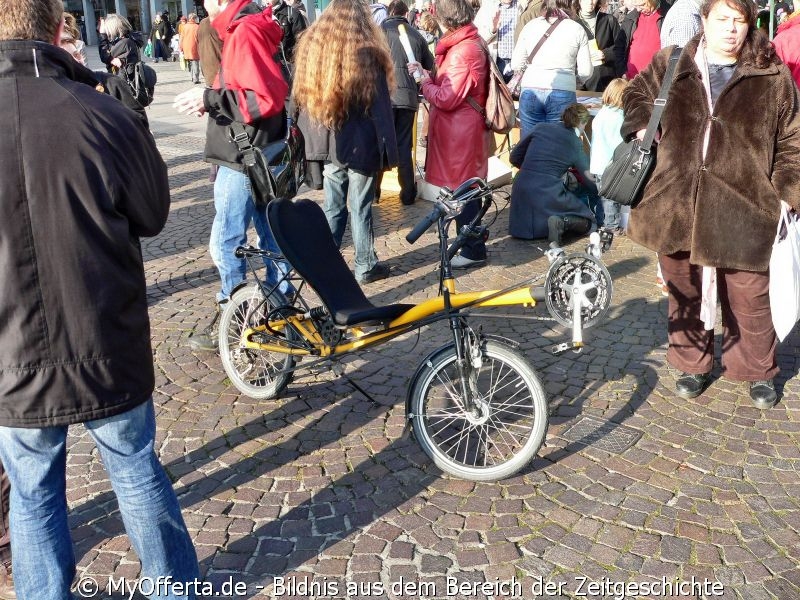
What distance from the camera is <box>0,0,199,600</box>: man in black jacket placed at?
7.93 feet

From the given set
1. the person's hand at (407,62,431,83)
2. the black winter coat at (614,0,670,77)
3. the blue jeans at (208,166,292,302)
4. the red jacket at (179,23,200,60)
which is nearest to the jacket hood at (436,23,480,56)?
the person's hand at (407,62,431,83)

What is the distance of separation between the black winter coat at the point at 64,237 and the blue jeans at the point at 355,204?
3.62 metres

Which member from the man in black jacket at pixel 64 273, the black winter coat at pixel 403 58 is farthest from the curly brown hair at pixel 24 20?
the black winter coat at pixel 403 58

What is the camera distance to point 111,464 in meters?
2.67

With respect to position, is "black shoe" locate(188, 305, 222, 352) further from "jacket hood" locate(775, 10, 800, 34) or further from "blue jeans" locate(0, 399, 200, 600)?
"jacket hood" locate(775, 10, 800, 34)

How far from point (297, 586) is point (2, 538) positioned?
3.58 feet

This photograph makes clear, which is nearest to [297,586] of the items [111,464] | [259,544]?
[259,544]

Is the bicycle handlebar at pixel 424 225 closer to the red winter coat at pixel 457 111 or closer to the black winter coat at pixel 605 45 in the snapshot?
the red winter coat at pixel 457 111

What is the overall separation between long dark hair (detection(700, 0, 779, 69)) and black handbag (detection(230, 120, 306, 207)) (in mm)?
2288

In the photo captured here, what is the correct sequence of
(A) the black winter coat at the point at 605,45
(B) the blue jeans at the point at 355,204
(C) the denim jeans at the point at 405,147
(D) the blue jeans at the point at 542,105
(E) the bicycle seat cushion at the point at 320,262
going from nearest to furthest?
(E) the bicycle seat cushion at the point at 320,262 → (B) the blue jeans at the point at 355,204 → (C) the denim jeans at the point at 405,147 → (D) the blue jeans at the point at 542,105 → (A) the black winter coat at the point at 605,45

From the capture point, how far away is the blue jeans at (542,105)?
8023 millimetres

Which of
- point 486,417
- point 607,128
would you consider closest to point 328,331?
point 486,417

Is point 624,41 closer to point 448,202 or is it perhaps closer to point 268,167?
point 268,167

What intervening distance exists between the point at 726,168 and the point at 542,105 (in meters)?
4.18
